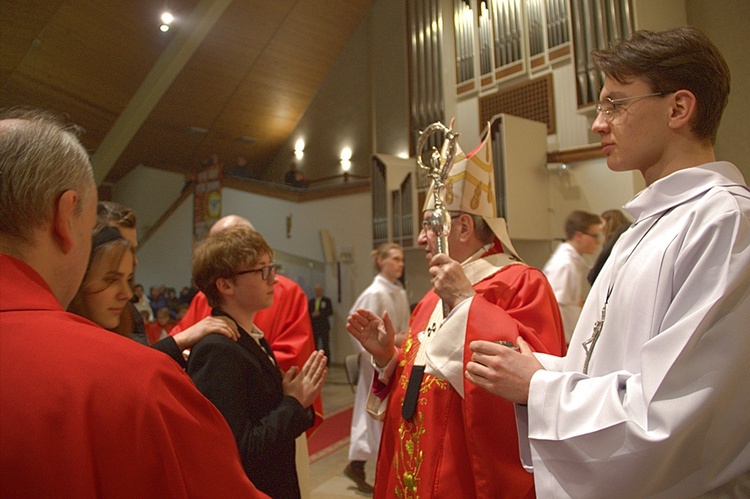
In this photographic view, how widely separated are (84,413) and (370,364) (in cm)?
404

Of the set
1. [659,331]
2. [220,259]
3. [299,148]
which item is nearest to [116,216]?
[220,259]

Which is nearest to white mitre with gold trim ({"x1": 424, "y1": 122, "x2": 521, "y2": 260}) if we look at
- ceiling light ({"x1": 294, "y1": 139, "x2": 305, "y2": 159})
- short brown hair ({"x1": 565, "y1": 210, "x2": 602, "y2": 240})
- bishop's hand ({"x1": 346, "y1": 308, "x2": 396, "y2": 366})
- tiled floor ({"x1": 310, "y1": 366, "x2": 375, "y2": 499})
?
bishop's hand ({"x1": 346, "y1": 308, "x2": 396, "y2": 366})

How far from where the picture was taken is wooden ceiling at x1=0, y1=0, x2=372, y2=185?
7.61 meters

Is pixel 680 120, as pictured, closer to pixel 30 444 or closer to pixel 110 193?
pixel 30 444

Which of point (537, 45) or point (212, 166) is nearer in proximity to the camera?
point (537, 45)

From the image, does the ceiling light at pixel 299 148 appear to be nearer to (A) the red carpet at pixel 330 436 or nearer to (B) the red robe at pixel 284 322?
(A) the red carpet at pixel 330 436

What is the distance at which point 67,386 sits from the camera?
0.73m

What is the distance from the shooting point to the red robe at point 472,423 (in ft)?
5.04

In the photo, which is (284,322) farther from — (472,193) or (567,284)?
(567,284)

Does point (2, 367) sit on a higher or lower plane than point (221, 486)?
higher

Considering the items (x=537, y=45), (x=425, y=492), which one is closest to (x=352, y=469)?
(x=425, y=492)

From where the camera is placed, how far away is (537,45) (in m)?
6.95

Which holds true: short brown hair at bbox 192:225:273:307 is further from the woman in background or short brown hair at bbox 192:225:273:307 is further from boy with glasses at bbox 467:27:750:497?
the woman in background

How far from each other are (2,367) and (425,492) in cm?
124
